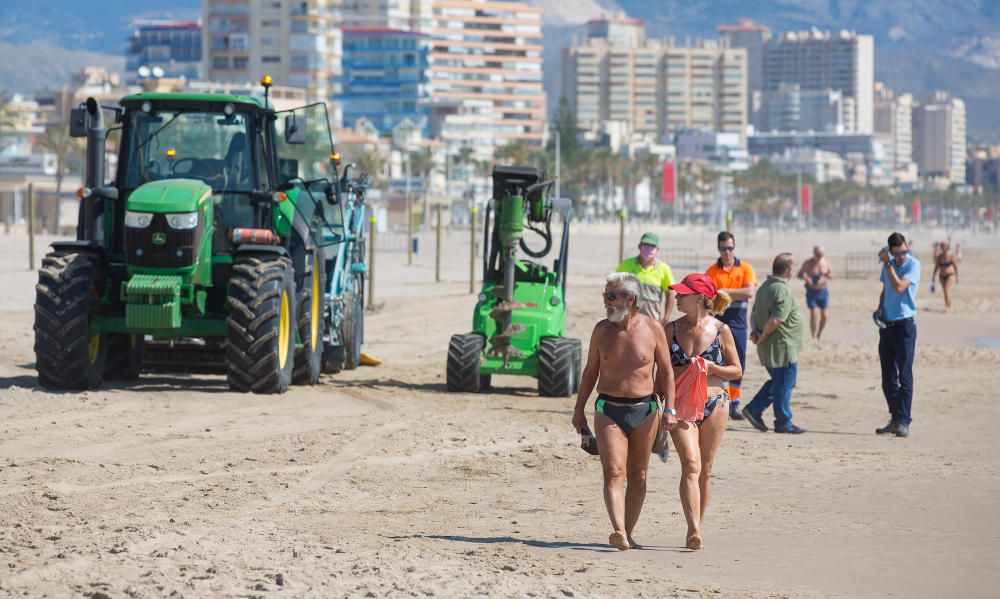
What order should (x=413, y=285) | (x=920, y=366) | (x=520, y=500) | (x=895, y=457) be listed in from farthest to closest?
(x=413, y=285) → (x=920, y=366) → (x=895, y=457) → (x=520, y=500)

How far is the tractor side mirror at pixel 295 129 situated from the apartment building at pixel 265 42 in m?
155

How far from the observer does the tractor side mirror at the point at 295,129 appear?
14.8 metres

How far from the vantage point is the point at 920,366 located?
20969 mm

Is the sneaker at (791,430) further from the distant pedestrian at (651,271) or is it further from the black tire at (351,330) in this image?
the black tire at (351,330)

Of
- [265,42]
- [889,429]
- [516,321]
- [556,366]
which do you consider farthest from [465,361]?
[265,42]

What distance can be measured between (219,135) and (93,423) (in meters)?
3.43

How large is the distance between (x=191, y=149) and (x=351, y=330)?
3575 mm

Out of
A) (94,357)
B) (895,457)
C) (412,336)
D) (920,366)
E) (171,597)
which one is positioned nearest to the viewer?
(171,597)

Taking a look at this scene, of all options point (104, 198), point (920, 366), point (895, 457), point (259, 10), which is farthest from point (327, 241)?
point (259, 10)

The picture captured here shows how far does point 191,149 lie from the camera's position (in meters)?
15.2

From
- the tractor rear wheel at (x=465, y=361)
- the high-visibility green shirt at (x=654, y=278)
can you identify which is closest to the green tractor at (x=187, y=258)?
the tractor rear wheel at (x=465, y=361)

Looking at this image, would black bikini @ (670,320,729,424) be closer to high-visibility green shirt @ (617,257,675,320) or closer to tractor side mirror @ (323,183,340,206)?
high-visibility green shirt @ (617,257,675,320)

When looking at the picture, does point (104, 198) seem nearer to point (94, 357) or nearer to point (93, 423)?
point (94, 357)

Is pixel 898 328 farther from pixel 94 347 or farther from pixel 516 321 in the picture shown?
pixel 94 347
